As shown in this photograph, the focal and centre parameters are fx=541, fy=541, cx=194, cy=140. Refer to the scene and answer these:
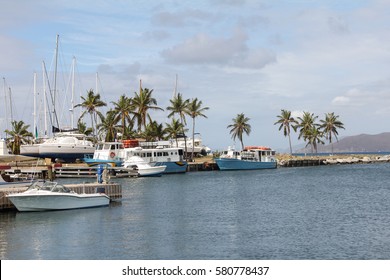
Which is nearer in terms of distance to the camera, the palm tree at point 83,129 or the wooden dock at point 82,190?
the wooden dock at point 82,190

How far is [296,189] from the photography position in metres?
71.4

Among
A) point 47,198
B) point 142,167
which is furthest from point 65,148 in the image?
point 47,198

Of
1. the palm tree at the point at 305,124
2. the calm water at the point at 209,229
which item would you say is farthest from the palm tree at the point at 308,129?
the calm water at the point at 209,229

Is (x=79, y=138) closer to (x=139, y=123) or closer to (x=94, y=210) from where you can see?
(x=139, y=123)

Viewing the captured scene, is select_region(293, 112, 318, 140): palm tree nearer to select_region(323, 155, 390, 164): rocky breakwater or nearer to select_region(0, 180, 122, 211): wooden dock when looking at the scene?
select_region(323, 155, 390, 164): rocky breakwater

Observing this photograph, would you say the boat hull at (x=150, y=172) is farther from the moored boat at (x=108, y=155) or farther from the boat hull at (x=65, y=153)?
the boat hull at (x=65, y=153)

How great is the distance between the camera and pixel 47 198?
149 feet

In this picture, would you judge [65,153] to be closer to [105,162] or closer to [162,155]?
[105,162]

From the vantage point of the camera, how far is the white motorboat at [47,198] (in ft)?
148

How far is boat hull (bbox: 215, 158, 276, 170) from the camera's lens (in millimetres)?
122938

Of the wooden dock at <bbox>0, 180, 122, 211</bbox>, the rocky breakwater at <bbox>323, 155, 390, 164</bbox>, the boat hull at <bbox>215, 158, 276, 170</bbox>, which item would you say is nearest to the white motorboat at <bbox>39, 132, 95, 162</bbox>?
the boat hull at <bbox>215, 158, 276, 170</bbox>

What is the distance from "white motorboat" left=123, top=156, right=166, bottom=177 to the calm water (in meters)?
35.6

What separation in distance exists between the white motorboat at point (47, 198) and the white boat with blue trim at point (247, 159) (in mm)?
77624
